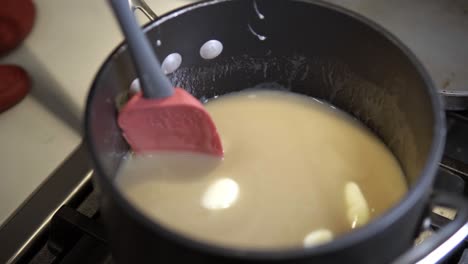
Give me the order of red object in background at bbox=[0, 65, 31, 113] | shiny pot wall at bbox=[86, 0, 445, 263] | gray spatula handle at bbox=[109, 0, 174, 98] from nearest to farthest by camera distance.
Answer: shiny pot wall at bbox=[86, 0, 445, 263] < gray spatula handle at bbox=[109, 0, 174, 98] < red object in background at bbox=[0, 65, 31, 113]

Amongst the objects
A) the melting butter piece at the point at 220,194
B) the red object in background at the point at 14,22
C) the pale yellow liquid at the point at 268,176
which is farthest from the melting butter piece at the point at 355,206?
the red object in background at the point at 14,22

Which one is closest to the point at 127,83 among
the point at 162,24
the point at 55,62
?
the point at 162,24

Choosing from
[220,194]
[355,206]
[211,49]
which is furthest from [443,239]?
[211,49]

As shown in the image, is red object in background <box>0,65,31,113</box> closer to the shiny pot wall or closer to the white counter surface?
the white counter surface

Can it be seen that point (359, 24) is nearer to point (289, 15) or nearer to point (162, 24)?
point (289, 15)

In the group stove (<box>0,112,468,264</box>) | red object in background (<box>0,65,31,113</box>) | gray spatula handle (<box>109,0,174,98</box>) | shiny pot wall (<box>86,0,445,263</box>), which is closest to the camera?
shiny pot wall (<box>86,0,445,263</box>)

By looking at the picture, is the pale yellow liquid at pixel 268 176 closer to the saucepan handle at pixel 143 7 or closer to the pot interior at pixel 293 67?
the pot interior at pixel 293 67

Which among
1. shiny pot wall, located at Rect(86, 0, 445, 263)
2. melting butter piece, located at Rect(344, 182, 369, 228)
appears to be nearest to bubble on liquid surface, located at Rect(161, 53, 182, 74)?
shiny pot wall, located at Rect(86, 0, 445, 263)
